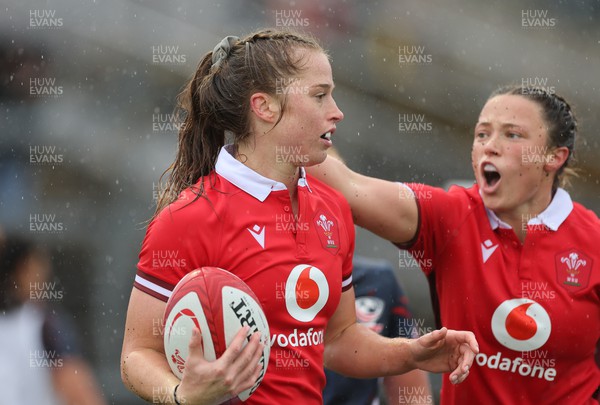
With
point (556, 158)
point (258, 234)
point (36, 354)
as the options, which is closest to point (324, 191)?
point (258, 234)

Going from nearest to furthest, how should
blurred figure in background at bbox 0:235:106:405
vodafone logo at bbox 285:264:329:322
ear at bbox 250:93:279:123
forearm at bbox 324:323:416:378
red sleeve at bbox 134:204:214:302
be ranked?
red sleeve at bbox 134:204:214:302
vodafone logo at bbox 285:264:329:322
ear at bbox 250:93:279:123
forearm at bbox 324:323:416:378
blurred figure in background at bbox 0:235:106:405

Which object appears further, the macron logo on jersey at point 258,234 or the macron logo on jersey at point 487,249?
the macron logo on jersey at point 487,249

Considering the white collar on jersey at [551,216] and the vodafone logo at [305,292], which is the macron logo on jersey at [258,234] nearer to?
the vodafone logo at [305,292]

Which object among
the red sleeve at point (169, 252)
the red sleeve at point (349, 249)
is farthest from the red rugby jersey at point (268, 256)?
the red sleeve at point (349, 249)

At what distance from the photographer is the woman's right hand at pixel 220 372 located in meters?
2.56

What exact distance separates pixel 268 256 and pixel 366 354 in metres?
0.61

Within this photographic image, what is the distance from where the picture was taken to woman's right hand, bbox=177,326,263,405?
2.56 metres

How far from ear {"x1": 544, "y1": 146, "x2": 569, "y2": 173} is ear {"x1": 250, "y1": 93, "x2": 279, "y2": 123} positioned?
1342 mm

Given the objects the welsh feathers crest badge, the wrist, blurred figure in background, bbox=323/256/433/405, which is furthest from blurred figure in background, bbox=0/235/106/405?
the welsh feathers crest badge

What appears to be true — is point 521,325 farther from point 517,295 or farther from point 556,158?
point 556,158

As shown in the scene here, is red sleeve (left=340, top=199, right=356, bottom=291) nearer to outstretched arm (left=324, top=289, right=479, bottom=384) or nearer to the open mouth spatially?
outstretched arm (left=324, top=289, right=479, bottom=384)

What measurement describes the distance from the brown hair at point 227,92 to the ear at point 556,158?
124cm

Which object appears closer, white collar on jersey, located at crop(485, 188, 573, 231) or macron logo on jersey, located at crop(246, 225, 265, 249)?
macron logo on jersey, located at crop(246, 225, 265, 249)

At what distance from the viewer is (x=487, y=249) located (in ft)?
12.4
